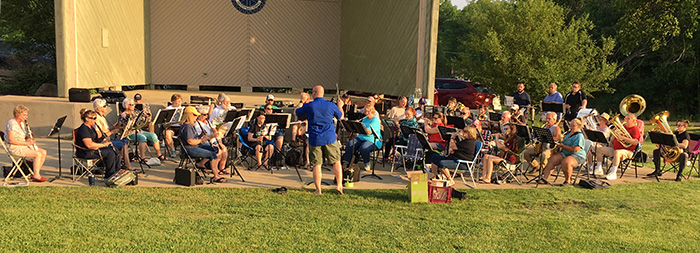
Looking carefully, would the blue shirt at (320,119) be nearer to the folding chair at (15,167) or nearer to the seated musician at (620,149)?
the folding chair at (15,167)

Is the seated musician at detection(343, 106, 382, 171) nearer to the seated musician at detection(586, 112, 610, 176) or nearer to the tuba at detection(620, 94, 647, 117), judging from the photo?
the seated musician at detection(586, 112, 610, 176)

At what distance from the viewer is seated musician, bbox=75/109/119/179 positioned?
948cm

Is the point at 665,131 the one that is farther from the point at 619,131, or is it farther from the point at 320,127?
the point at 320,127

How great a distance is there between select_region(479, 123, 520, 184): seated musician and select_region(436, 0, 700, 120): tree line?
11394mm

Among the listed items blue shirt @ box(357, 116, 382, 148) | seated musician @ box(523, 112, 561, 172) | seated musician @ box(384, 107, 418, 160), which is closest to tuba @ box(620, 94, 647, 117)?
seated musician @ box(523, 112, 561, 172)

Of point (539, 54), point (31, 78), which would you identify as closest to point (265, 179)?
point (539, 54)

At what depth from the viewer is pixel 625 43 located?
20.6 meters

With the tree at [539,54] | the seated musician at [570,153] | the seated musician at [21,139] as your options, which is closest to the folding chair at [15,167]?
the seated musician at [21,139]

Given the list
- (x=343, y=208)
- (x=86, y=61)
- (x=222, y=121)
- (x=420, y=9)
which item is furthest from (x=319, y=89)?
(x=86, y=61)

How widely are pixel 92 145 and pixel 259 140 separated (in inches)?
105

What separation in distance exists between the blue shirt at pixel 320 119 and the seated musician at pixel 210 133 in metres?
1.81

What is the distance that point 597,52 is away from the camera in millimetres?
25891

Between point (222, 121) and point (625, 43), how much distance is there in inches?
544

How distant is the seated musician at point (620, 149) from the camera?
10977 mm
